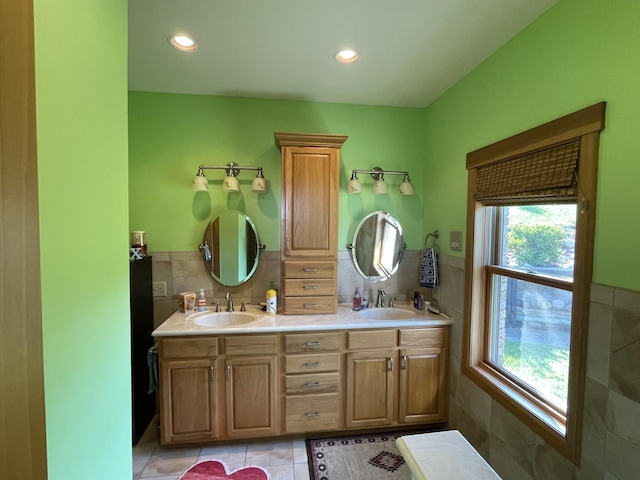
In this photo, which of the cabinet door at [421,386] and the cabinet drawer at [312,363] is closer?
the cabinet drawer at [312,363]

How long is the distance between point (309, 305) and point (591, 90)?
6.60 ft

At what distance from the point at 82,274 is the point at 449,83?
2512 millimetres

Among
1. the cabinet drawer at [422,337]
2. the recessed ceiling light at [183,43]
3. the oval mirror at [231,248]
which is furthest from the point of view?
the oval mirror at [231,248]

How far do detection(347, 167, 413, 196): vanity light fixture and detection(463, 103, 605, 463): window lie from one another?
61 centimetres

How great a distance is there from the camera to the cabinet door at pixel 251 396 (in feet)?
6.56

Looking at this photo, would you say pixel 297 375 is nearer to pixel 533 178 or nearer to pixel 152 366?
pixel 152 366

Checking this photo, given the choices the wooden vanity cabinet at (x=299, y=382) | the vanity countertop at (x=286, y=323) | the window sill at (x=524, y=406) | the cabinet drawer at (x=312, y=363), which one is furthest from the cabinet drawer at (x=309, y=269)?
the window sill at (x=524, y=406)

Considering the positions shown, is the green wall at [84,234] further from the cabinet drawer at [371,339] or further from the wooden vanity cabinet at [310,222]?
the cabinet drawer at [371,339]

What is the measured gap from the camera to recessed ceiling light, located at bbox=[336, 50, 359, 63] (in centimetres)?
179

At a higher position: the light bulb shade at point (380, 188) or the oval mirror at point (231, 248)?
the light bulb shade at point (380, 188)

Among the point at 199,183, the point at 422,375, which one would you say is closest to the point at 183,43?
the point at 199,183

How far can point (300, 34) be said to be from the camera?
Result: 5.33 feet

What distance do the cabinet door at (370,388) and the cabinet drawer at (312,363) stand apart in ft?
0.37

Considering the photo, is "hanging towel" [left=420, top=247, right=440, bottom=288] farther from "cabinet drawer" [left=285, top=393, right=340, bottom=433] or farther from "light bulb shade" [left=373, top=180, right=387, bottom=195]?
"cabinet drawer" [left=285, top=393, right=340, bottom=433]
